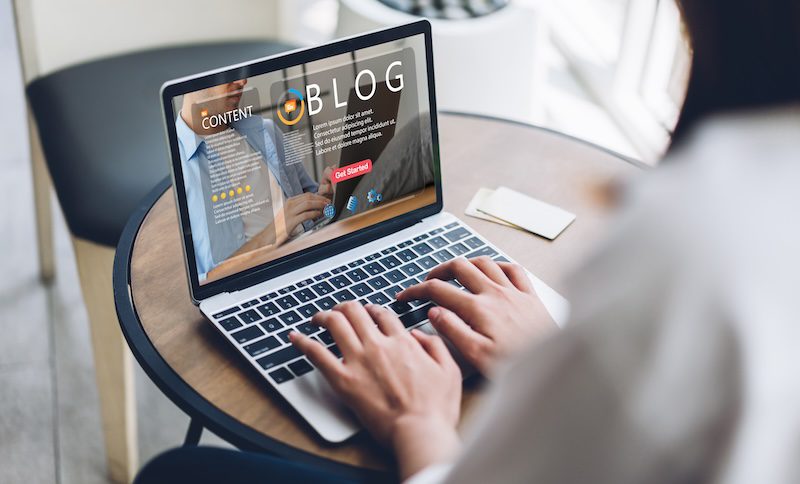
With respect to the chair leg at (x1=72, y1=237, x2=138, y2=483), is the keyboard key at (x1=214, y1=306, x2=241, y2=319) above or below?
above

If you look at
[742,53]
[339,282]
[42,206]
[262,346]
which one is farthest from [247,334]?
[42,206]

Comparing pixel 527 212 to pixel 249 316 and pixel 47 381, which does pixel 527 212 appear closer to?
pixel 249 316

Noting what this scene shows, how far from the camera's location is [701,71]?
445 millimetres

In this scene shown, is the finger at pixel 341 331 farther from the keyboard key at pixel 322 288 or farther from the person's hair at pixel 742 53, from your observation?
the person's hair at pixel 742 53

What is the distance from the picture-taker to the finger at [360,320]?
767 millimetres

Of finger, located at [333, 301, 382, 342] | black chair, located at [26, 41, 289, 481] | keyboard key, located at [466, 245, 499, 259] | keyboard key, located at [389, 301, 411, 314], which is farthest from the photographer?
black chair, located at [26, 41, 289, 481]

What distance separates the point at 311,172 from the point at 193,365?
244 millimetres

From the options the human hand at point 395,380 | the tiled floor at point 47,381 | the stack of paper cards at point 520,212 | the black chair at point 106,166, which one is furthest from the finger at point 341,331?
the tiled floor at point 47,381

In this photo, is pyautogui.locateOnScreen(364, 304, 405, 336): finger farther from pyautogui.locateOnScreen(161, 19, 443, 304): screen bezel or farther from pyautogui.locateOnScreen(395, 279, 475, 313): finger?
pyautogui.locateOnScreen(161, 19, 443, 304): screen bezel

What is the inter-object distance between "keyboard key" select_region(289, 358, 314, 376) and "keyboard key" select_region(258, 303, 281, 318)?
0.08 m

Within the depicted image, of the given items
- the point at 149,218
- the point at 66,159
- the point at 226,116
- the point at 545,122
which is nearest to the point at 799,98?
the point at 226,116

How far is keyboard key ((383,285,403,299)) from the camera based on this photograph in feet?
2.94

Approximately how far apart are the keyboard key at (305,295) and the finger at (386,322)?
0.11 meters

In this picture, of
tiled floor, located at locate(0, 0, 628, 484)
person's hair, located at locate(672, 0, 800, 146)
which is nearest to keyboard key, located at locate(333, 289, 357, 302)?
person's hair, located at locate(672, 0, 800, 146)
